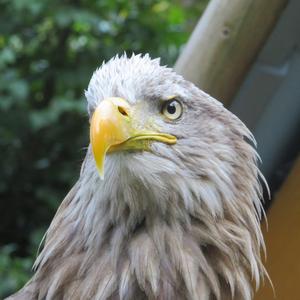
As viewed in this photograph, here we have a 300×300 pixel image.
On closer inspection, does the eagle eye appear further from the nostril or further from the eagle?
the nostril

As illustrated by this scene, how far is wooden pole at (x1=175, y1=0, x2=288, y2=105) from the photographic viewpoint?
6.19 ft

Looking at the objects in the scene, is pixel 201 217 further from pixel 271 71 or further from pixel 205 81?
pixel 271 71

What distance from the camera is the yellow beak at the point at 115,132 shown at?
140 cm

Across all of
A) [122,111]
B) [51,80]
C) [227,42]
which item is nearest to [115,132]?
[122,111]

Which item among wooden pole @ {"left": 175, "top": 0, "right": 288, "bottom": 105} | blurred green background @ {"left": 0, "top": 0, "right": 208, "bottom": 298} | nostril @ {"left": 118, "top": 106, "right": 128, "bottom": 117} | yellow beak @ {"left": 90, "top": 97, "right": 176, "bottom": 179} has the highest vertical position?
wooden pole @ {"left": 175, "top": 0, "right": 288, "bottom": 105}

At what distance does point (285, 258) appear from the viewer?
7.47ft

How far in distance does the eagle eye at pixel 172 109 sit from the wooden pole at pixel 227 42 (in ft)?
1.23

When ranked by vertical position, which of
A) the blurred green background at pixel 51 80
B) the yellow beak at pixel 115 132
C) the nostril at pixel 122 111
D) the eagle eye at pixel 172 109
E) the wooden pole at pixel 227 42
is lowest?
the blurred green background at pixel 51 80

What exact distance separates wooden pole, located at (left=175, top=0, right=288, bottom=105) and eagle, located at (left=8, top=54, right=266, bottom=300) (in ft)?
0.94

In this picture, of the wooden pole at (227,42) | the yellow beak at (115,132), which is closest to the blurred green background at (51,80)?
the wooden pole at (227,42)

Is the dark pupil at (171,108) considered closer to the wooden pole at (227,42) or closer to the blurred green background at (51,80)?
the wooden pole at (227,42)

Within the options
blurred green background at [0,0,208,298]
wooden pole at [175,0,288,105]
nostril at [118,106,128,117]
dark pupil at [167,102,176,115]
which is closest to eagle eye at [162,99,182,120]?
dark pupil at [167,102,176,115]

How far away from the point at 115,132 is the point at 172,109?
20cm

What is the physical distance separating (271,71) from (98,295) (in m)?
0.83
